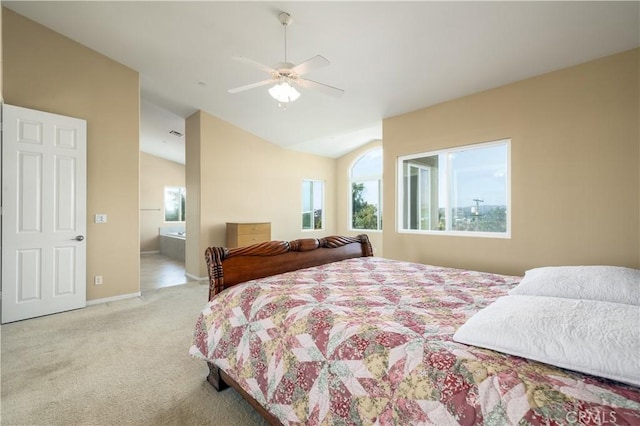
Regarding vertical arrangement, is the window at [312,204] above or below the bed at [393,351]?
above

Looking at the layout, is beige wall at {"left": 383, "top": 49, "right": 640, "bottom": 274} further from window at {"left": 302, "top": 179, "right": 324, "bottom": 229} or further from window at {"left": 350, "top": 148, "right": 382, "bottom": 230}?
window at {"left": 302, "top": 179, "right": 324, "bottom": 229}

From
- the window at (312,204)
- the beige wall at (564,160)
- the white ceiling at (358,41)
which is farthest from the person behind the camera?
the window at (312,204)

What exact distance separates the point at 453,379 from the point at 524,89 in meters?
3.62

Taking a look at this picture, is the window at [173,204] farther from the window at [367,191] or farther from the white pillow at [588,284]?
the white pillow at [588,284]

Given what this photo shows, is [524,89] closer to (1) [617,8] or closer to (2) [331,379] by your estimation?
(1) [617,8]

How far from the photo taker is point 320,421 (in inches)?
45.9

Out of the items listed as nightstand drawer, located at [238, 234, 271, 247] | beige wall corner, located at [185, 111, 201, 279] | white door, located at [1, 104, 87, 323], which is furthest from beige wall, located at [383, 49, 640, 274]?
white door, located at [1, 104, 87, 323]

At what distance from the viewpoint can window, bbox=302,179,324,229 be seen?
723 centimetres

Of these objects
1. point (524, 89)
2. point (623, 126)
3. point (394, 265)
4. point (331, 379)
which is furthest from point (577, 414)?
point (524, 89)

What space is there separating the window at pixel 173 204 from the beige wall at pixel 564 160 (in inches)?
329

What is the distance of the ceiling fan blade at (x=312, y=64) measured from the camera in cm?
216

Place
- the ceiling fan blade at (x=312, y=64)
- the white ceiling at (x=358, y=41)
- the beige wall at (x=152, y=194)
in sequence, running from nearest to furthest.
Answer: the ceiling fan blade at (x=312, y=64)
the white ceiling at (x=358, y=41)
the beige wall at (x=152, y=194)

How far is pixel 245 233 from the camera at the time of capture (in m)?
5.19

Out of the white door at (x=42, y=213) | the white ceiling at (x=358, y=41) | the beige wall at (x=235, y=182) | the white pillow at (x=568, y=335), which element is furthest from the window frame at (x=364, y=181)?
the white pillow at (x=568, y=335)
